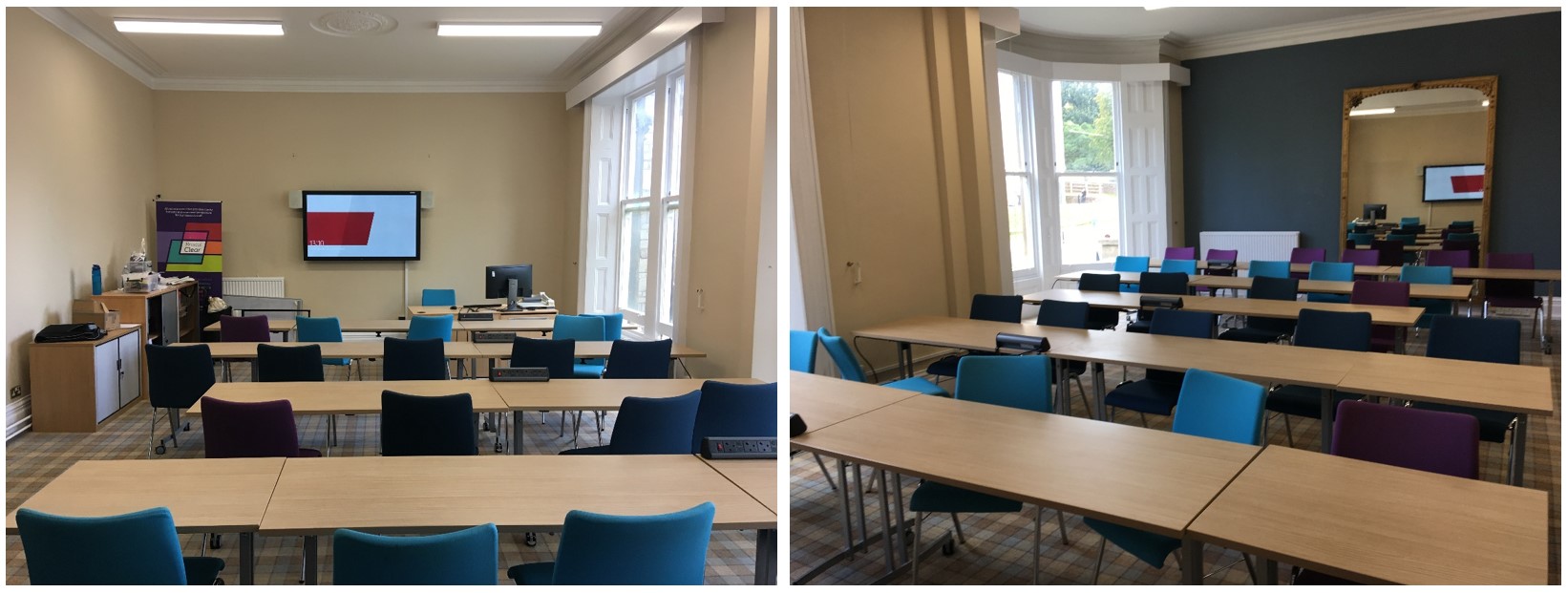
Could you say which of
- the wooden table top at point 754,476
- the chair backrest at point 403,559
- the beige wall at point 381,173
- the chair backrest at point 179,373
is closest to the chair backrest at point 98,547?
the chair backrest at point 403,559

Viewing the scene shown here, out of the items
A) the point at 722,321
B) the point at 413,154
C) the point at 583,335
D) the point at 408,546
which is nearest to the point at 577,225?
the point at 413,154

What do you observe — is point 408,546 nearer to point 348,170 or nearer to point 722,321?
point 722,321

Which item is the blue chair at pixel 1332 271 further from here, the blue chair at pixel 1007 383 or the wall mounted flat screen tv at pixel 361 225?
the wall mounted flat screen tv at pixel 361 225

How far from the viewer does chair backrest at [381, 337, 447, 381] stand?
17.5ft

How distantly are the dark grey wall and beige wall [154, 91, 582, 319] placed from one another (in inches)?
321

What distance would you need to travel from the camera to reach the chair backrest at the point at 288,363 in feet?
17.2

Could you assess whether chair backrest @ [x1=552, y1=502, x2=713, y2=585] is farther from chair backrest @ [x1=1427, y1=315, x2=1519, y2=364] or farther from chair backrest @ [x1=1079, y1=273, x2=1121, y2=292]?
chair backrest @ [x1=1079, y1=273, x2=1121, y2=292]

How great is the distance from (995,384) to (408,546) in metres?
2.53

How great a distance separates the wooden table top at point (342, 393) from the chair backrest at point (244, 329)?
8.10 feet

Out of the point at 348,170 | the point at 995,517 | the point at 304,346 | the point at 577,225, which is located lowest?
the point at 995,517

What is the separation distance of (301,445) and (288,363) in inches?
31.8

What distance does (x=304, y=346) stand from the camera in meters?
5.22

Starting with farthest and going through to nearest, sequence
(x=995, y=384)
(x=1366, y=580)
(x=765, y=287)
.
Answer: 1. (x=765, y=287)
2. (x=995, y=384)
3. (x=1366, y=580)

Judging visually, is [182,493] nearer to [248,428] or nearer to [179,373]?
[248,428]
